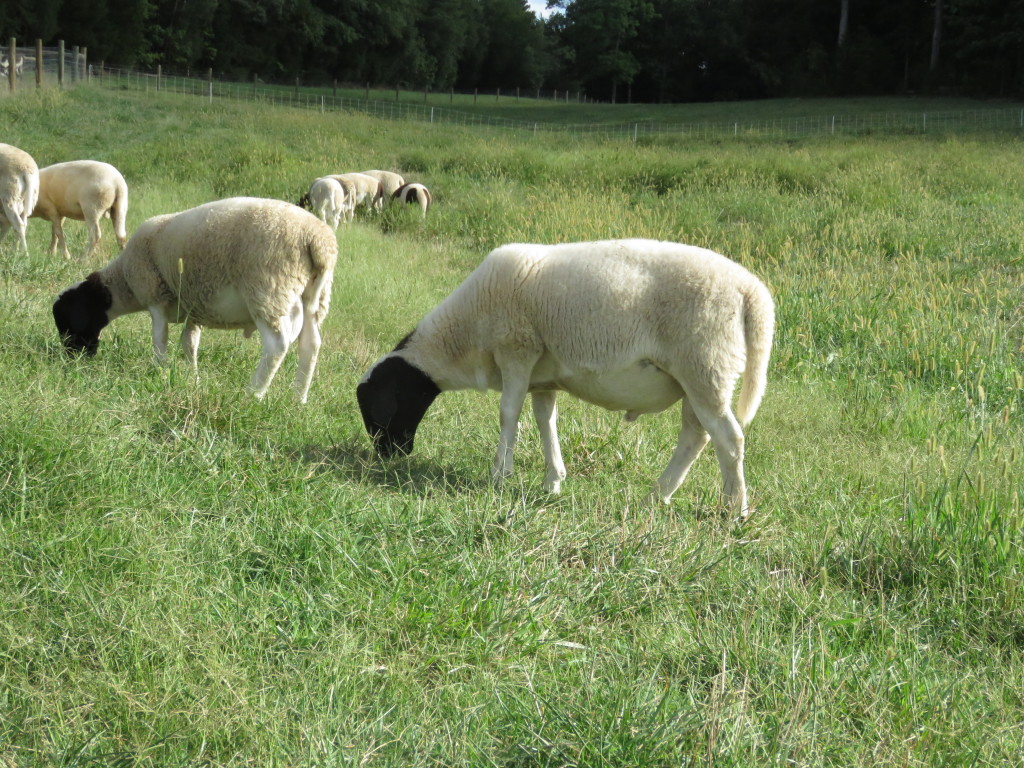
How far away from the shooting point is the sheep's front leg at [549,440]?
560cm

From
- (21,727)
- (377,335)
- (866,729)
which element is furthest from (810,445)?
(21,727)

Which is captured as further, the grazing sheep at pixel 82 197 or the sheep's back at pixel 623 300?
the grazing sheep at pixel 82 197

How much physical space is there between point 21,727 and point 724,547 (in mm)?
2817

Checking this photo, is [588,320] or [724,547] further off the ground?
[588,320]

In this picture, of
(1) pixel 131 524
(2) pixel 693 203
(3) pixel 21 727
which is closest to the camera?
(3) pixel 21 727

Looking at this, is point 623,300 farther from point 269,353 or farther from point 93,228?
point 93,228

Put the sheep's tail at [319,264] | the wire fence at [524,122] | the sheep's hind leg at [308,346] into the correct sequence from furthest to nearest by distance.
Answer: the wire fence at [524,122], the sheep's hind leg at [308,346], the sheep's tail at [319,264]

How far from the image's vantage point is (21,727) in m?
2.97

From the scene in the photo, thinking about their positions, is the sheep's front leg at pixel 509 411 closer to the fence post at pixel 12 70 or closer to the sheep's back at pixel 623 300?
the sheep's back at pixel 623 300

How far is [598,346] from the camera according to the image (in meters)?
5.25

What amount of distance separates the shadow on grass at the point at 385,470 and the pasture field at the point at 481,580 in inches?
1.2

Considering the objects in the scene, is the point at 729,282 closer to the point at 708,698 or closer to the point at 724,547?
the point at 724,547

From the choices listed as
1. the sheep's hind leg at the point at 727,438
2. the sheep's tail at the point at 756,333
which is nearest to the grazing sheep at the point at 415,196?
the sheep's tail at the point at 756,333

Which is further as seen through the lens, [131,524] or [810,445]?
[810,445]
